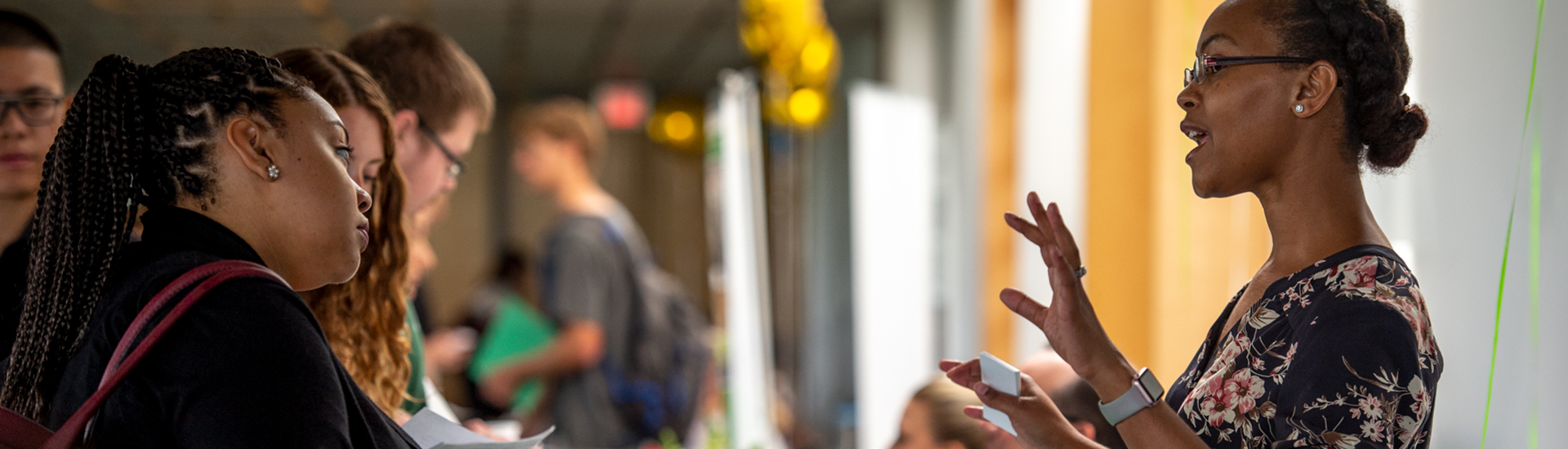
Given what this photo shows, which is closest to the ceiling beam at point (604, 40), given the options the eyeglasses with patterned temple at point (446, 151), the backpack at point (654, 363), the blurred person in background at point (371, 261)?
the backpack at point (654, 363)

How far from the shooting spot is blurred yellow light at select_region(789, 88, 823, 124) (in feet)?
16.4

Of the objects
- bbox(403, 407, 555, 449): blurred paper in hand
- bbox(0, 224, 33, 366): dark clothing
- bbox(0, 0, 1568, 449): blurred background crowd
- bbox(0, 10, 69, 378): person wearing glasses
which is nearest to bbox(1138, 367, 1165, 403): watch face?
bbox(0, 0, 1568, 449): blurred background crowd

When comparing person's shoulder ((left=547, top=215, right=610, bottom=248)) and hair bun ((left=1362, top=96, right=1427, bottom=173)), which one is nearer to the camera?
hair bun ((left=1362, top=96, right=1427, bottom=173))

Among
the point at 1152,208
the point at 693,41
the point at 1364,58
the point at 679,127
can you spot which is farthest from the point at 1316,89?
the point at 679,127

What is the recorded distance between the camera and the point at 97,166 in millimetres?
1099

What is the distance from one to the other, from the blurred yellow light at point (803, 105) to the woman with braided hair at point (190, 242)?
3.88m

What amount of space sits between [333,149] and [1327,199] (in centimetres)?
100

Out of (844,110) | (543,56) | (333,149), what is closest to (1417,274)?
(333,149)

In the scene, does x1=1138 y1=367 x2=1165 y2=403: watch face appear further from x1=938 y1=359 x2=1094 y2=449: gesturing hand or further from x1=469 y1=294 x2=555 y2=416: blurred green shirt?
x1=469 y1=294 x2=555 y2=416: blurred green shirt

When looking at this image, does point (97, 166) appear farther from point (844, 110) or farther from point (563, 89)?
point (563, 89)

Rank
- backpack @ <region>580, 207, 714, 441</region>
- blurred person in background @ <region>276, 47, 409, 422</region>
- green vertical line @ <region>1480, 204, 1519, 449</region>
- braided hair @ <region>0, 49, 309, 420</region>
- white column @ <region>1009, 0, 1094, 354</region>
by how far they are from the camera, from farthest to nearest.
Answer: backpack @ <region>580, 207, 714, 441</region>, white column @ <region>1009, 0, 1094, 354</region>, blurred person in background @ <region>276, 47, 409, 422</region>, green vertical line @ <region>1480, 204, 1519, 449</region>, braided hair @ <region>0, 49, 309, 420</region>

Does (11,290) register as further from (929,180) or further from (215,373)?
(929,180)

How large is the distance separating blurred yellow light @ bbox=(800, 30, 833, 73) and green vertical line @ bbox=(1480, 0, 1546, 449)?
11.5 ft

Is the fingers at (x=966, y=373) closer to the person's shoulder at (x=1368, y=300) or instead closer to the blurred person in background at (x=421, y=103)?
the person's shoulder at (x=1368, y=300)
